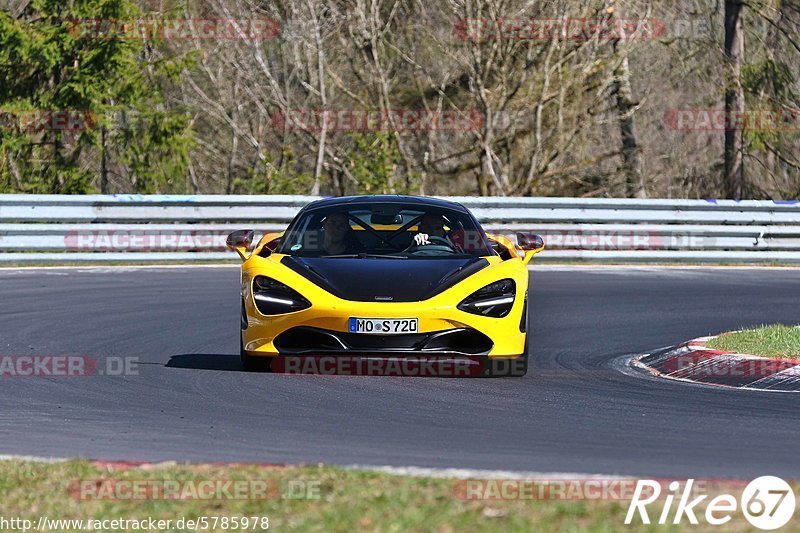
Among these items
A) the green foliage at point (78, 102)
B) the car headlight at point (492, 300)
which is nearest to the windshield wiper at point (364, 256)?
the car headlight at point (492, 300)

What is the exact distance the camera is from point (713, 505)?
5.18 m

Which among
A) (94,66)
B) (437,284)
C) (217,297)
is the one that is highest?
(94,66)

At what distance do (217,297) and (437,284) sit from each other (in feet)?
20.7

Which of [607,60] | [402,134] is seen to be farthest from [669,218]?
[402,134]

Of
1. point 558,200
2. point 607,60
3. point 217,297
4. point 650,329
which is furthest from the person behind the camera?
point 607,60

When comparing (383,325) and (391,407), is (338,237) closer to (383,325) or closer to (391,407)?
(383,325)

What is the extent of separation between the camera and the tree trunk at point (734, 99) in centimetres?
2777

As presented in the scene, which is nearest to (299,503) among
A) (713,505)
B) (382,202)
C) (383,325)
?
(713,505)

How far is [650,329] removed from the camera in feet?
42.1

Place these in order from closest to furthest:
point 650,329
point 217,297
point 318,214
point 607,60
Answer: point 318,214 < point 650,329 < point 217,297 < point 607,60

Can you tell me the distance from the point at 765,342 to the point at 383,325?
10.8ft

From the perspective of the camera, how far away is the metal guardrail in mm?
19094

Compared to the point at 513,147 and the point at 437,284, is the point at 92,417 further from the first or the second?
the point at 513,147

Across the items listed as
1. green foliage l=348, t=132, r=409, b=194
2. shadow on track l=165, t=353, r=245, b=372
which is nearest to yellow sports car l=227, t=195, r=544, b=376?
shadow on track l=165, t=353, r=245, b=372
